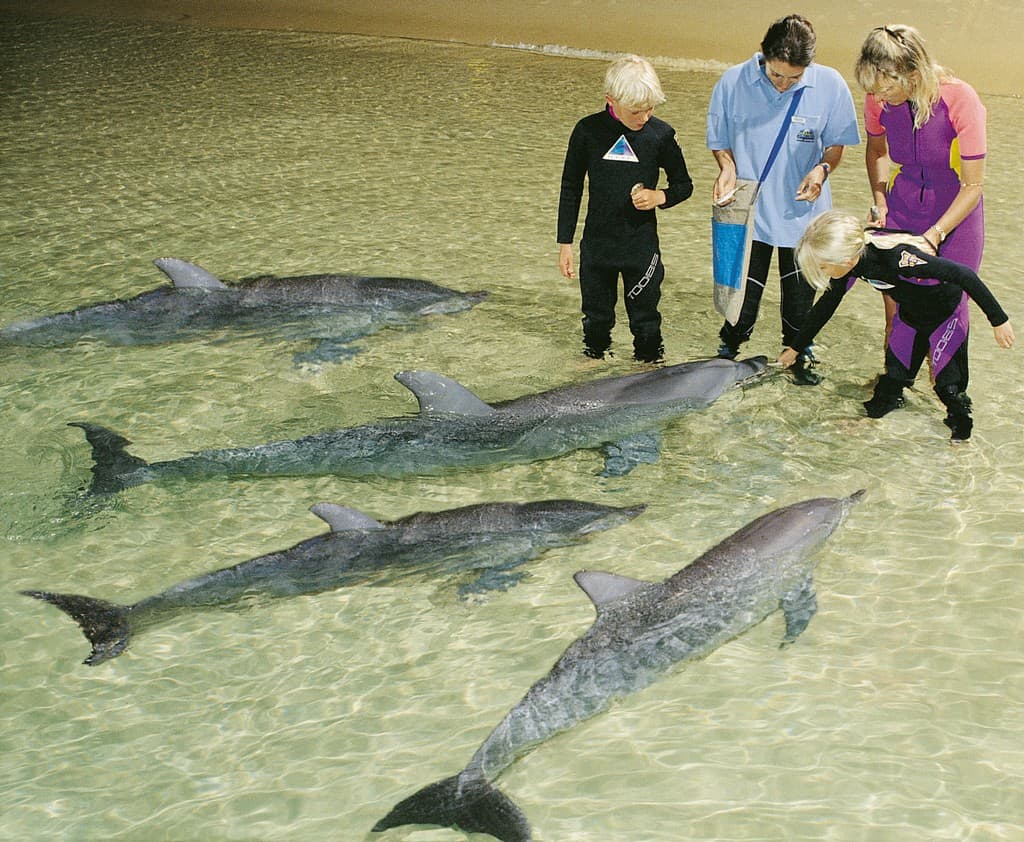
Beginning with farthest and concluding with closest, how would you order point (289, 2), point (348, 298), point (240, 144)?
point (289, 2) < point (240, 144) < point (348, 298)

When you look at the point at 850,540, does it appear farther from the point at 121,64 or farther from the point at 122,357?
the point at 121,64

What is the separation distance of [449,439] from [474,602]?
130cm

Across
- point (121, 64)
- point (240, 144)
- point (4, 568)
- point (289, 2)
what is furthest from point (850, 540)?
point (289, 2)

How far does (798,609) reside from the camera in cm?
525

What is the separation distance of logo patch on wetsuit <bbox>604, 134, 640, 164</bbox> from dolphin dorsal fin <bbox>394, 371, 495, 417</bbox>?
173cm

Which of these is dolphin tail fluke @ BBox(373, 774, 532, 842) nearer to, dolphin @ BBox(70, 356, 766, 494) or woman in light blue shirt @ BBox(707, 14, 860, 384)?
dolphin @ BBox(70, 356, 766, 494)

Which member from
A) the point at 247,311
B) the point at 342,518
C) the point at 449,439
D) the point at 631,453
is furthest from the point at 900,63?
the point at 247,311

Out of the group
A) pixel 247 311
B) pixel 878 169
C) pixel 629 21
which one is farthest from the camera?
pixel 629 21

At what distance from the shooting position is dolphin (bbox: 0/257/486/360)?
8664mm

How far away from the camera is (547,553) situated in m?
5.83

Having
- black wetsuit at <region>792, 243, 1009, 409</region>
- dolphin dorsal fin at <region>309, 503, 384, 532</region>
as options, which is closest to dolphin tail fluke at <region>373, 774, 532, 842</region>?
dolphin dorsal fin at <region>309, 503, 384, 532</region>

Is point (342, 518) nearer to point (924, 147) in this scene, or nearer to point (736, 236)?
point (736, 236)

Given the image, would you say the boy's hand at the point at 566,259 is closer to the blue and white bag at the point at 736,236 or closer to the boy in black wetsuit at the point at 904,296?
the blue and white bag at the point at 736,236

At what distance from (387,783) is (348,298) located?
Answer: 17.5 feet
